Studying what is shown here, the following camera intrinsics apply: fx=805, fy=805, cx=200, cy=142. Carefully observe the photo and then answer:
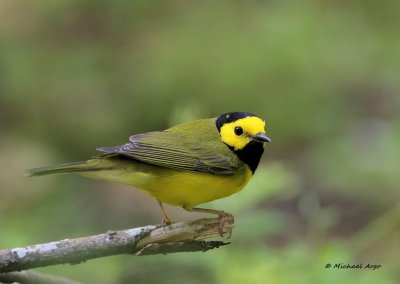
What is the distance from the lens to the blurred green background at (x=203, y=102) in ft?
16.4

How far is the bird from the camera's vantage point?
11.7ft

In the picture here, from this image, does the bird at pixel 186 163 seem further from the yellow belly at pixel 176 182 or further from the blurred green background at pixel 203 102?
the blurred green background at pixel 203 102

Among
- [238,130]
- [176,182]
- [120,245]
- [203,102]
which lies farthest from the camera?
[203,102]

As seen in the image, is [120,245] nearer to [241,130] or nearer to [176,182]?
[176,182]

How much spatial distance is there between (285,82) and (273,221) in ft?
11.3

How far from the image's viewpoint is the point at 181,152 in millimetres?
3807

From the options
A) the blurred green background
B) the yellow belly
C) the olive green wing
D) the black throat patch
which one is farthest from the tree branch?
the blurred green background

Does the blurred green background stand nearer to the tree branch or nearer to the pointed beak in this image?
the pointed beak

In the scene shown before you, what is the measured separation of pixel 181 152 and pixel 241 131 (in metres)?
0.30

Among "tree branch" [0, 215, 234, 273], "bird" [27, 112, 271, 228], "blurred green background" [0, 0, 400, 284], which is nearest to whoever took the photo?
"tree branch" [0, 215, 234, 273]

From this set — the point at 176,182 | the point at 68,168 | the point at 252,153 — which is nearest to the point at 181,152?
the point at 176,182

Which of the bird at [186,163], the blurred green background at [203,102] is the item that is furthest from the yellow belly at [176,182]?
the blurred green background at [203,102]

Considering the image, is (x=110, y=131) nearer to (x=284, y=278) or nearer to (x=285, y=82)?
(x=285, y=82)

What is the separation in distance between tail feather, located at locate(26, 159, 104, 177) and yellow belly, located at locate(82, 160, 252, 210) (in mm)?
31
